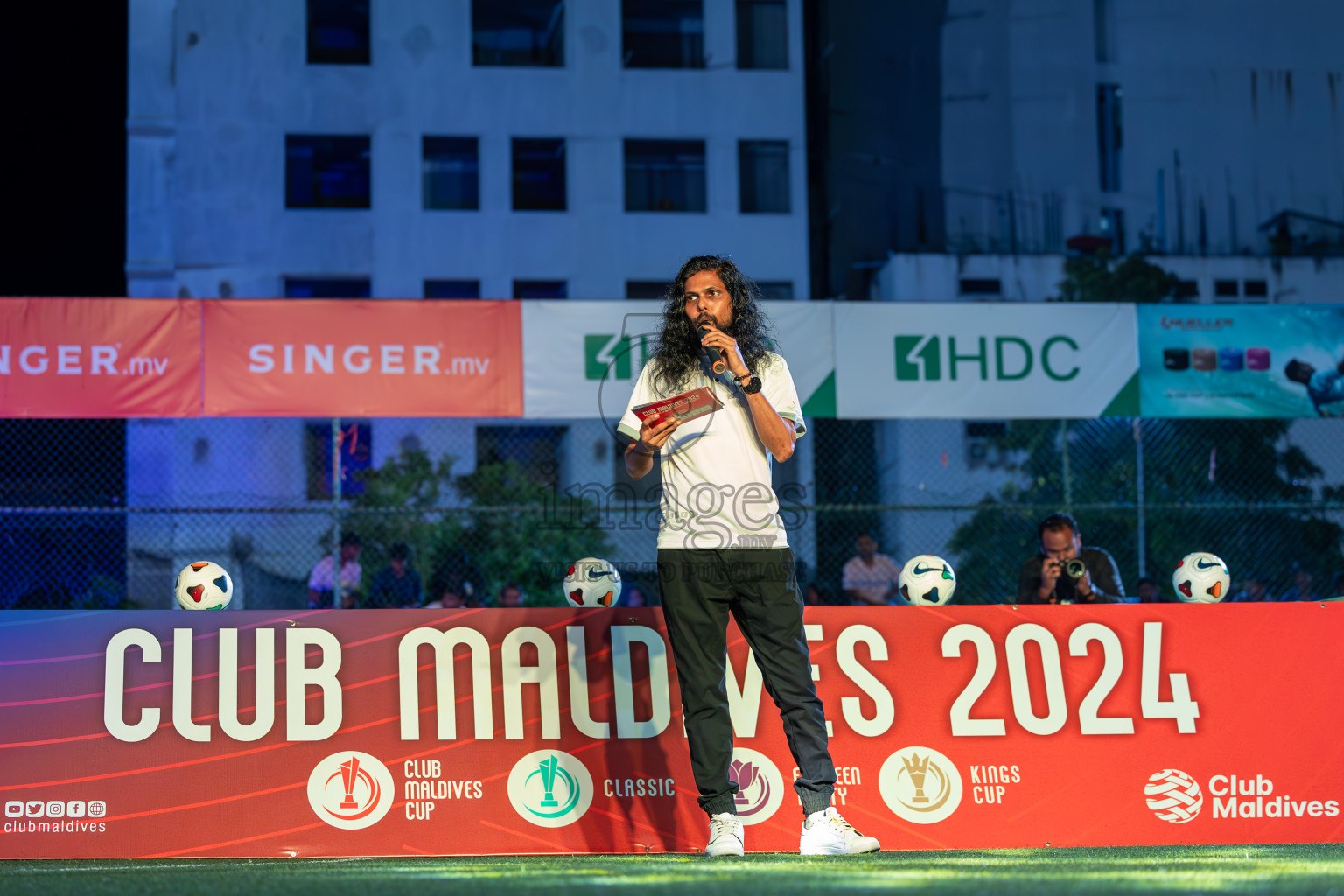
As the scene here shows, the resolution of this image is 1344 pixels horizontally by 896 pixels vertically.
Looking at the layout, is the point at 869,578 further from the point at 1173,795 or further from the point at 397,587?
the point at 1173,795

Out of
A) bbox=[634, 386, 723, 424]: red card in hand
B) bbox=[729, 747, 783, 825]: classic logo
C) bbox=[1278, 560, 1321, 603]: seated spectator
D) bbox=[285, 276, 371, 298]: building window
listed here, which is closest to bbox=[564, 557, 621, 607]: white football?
bbox=[729, 747, 783, 825]: classic logo

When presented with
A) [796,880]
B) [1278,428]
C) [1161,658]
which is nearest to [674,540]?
[796,880]

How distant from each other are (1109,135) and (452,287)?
12.0 metres

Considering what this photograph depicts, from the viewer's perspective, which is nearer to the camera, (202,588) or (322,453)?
(202,588)

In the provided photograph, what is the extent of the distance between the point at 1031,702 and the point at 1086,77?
20.9 m

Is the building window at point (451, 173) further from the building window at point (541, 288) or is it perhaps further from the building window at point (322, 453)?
the building window at point (322, 453)

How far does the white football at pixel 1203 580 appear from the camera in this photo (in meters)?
5.17

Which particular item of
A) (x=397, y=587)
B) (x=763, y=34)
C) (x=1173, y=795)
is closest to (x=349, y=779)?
(x=1173, y=795)

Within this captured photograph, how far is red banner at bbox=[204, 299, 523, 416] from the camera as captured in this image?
8.94m

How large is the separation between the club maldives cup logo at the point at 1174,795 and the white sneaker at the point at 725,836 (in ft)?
6.08

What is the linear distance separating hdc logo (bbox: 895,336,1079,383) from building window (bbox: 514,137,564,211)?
43.2ft

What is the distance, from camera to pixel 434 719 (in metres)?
4.77

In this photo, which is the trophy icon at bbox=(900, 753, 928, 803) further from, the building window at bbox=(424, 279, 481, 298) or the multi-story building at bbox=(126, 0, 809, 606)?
the building window at bbox=(424, 279, 481, 298)

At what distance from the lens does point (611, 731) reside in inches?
188
